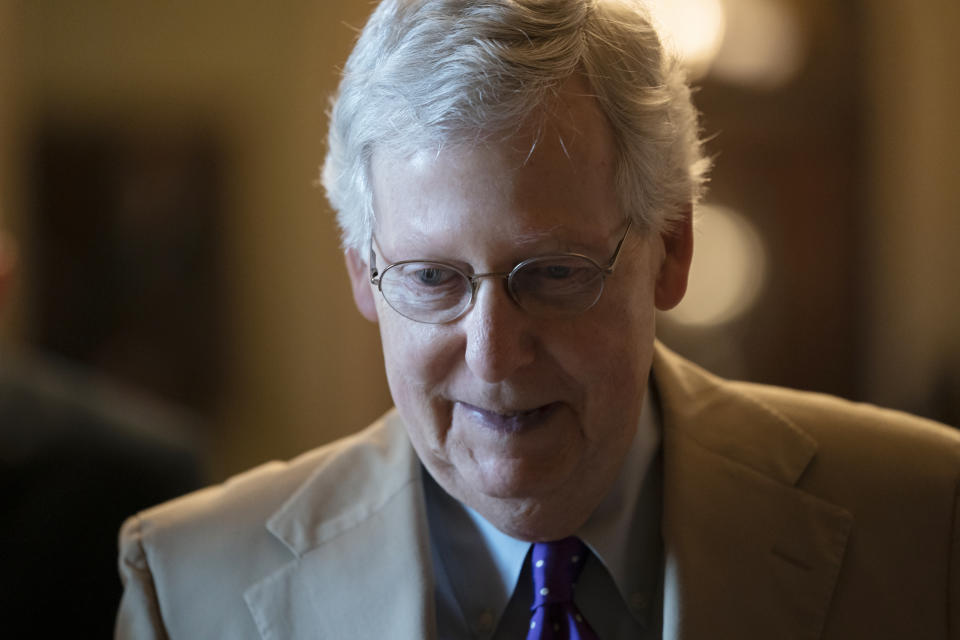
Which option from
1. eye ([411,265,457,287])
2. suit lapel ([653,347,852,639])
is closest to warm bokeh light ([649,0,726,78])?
suit lapel ([653,347,852,639])

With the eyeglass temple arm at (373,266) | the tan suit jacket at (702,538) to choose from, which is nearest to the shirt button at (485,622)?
the tan suit jacket at (702,538)

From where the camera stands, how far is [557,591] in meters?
1.52

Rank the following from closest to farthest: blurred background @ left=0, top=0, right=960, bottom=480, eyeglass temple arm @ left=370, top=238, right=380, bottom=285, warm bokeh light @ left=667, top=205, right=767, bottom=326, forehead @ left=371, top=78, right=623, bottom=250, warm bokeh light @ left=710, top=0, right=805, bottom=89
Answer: forehead @ left=371, top=78, right=623, bottom=250 → eyeglass temple arm @ left=370, top=238, right=380, bottom=285 → blurred background @ left=0, top=0, right=960, bottom=480 → warm bokeh light @ left=710, top=0, right=805, bottom=89 → warm bokeh light @ left=667, top=205, right=767, bottom=326

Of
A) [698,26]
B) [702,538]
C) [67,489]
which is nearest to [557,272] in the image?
[702,538]

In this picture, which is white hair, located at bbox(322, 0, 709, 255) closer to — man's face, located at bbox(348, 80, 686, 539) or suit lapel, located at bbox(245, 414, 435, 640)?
man's face, located at bbox(348, 80, 686, 539)

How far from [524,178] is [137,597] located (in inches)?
37.7

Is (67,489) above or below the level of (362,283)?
below

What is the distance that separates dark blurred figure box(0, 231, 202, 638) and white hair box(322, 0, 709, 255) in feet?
3.79

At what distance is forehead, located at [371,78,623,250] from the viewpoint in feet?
4.25

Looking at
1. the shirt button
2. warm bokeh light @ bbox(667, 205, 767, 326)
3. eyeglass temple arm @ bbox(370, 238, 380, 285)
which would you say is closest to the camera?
eyeglass temple arm @ bbox(370, 238, 380, 285)

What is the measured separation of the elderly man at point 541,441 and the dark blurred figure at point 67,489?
57 centimetres

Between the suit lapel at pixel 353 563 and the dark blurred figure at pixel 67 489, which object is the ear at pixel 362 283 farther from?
the dark blurred figure at pixel 67 489

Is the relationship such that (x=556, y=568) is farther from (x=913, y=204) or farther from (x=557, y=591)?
(x=913, y=204)

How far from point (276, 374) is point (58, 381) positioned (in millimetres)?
2039
